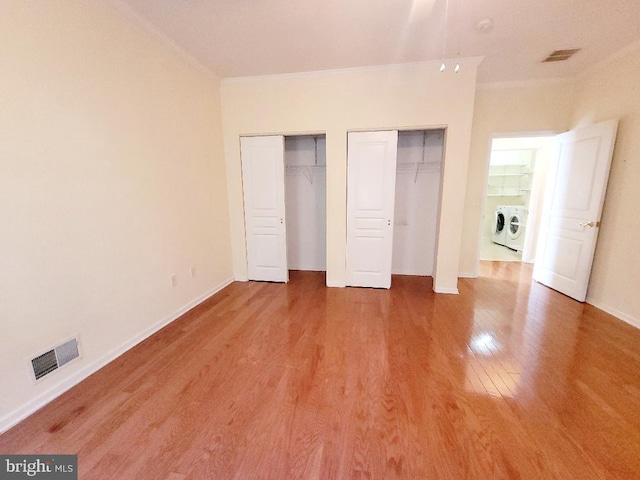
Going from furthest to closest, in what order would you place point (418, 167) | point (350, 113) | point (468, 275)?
point (468, 275) < point (418, 167) < point (350, 113)

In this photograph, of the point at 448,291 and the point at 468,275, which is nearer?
the point at 448,291

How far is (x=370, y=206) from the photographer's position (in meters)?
3.37

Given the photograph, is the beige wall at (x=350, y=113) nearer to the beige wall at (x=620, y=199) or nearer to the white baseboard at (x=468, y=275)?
the white baseboard at (x=468, y=275)

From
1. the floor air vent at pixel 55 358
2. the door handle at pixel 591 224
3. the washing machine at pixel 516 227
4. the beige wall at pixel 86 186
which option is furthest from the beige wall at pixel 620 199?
the floor air vent at pixel 55 358

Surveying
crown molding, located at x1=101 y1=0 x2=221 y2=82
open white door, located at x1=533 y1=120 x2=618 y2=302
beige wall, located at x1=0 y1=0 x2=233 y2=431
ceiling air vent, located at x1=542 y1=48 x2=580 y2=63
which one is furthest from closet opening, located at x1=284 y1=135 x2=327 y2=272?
open white door, located at x1=533 y1=120 x2=618 y2=302

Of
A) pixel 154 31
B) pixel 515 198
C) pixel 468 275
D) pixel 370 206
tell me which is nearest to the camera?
pixel 154 31

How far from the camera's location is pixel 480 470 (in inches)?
47.6

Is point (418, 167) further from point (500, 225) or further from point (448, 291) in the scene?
point (500, 225)

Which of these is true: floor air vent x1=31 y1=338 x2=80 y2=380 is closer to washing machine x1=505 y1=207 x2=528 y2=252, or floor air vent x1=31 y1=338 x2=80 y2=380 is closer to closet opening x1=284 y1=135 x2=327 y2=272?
closet opening x1=284 y1=135 x2=327 y2=272

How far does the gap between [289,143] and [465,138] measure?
2.51 m

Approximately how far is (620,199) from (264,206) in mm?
4146

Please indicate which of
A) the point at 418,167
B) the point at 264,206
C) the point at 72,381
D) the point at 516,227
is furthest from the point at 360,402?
the point at 516,227

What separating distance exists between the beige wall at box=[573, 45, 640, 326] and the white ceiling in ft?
1.02

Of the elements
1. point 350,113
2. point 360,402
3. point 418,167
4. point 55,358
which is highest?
point 350,113
